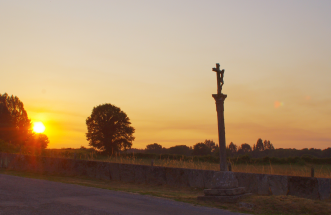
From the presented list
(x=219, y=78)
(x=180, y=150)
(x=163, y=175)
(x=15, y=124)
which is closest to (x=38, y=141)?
(x=15, y=124)

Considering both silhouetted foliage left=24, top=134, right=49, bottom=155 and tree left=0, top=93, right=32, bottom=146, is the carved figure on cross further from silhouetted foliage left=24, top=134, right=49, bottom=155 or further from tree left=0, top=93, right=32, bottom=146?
tree left=0, top=93, right=32, bottom=146

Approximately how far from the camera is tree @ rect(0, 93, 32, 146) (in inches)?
2462

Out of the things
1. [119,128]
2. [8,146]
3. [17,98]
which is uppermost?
[17,98]

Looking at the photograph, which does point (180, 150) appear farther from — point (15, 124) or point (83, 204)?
point (83, 204)

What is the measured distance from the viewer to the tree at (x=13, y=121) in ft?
205

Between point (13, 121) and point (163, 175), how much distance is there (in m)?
58.0

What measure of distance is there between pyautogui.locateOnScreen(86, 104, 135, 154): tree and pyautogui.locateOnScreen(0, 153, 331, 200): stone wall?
2812 cm

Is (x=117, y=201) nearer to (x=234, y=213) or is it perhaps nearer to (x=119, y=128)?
(x=234, y=213)

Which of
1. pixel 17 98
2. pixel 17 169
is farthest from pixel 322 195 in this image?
pixel 17 98

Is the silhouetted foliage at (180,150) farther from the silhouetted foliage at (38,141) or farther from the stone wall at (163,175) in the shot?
the stone wall at (163,175)

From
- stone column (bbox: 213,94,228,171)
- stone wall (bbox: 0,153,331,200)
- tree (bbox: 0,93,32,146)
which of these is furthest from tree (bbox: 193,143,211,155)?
stone column (bbox: 213,94,228,171)

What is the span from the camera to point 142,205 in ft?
29.3

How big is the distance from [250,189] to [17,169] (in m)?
19.3

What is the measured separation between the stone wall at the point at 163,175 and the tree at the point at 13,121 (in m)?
40.6
